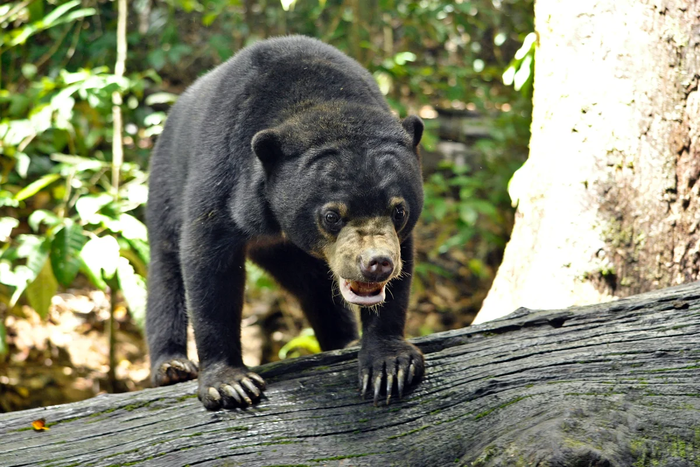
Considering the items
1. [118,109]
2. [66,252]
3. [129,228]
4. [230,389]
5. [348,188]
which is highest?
[118,109]

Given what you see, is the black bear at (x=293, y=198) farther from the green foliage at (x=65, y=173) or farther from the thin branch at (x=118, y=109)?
the thin branch at (x=118, y=109)

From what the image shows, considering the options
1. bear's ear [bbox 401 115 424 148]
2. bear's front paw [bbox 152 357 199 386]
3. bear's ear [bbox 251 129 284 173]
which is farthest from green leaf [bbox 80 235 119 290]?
bear's ear [bbox 401 115 424 148]

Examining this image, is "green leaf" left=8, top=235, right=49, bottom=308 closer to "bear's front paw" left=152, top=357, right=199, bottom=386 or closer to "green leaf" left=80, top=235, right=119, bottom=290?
"green leaf" left=80, top=235, right=119, bottom=290

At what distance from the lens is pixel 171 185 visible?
13.9 feet

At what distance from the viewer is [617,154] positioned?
371 cm

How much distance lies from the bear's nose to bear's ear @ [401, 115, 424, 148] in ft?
2.70

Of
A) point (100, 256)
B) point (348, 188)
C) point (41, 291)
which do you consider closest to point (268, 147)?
point (348, 188)

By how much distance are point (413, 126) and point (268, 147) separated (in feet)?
2.46

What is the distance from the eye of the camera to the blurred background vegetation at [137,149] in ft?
16.2

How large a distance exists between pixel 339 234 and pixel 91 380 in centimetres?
455

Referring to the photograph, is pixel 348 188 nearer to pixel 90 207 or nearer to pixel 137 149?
pixel 90 207

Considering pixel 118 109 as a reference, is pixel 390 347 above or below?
below

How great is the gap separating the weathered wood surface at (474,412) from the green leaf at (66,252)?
4.67 ft

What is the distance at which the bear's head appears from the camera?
3170 mm
